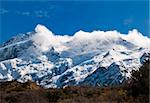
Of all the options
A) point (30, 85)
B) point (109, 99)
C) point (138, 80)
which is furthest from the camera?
point (30, 85)

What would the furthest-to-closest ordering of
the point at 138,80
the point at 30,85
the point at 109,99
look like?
the point at 30,85
the point at 138,80
the point at 109,99

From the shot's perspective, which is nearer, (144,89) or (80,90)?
(144,89)

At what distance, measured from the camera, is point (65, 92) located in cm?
2762

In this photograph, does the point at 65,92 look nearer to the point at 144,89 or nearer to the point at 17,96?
the point at 17,96

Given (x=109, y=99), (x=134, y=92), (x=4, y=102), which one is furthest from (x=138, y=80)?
(x=4, y=102)

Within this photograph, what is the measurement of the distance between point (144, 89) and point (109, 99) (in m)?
1.90

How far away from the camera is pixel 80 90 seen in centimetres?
2744

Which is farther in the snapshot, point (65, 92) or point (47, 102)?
point (65, 92)

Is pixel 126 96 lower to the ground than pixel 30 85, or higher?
lower

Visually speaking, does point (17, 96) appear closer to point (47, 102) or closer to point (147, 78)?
point (47, 102)

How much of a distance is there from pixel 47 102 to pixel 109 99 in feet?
9.61

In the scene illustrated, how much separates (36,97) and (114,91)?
403 centimetres

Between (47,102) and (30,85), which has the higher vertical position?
(30,85)

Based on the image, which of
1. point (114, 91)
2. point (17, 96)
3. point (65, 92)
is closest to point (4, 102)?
point (17, 96)
